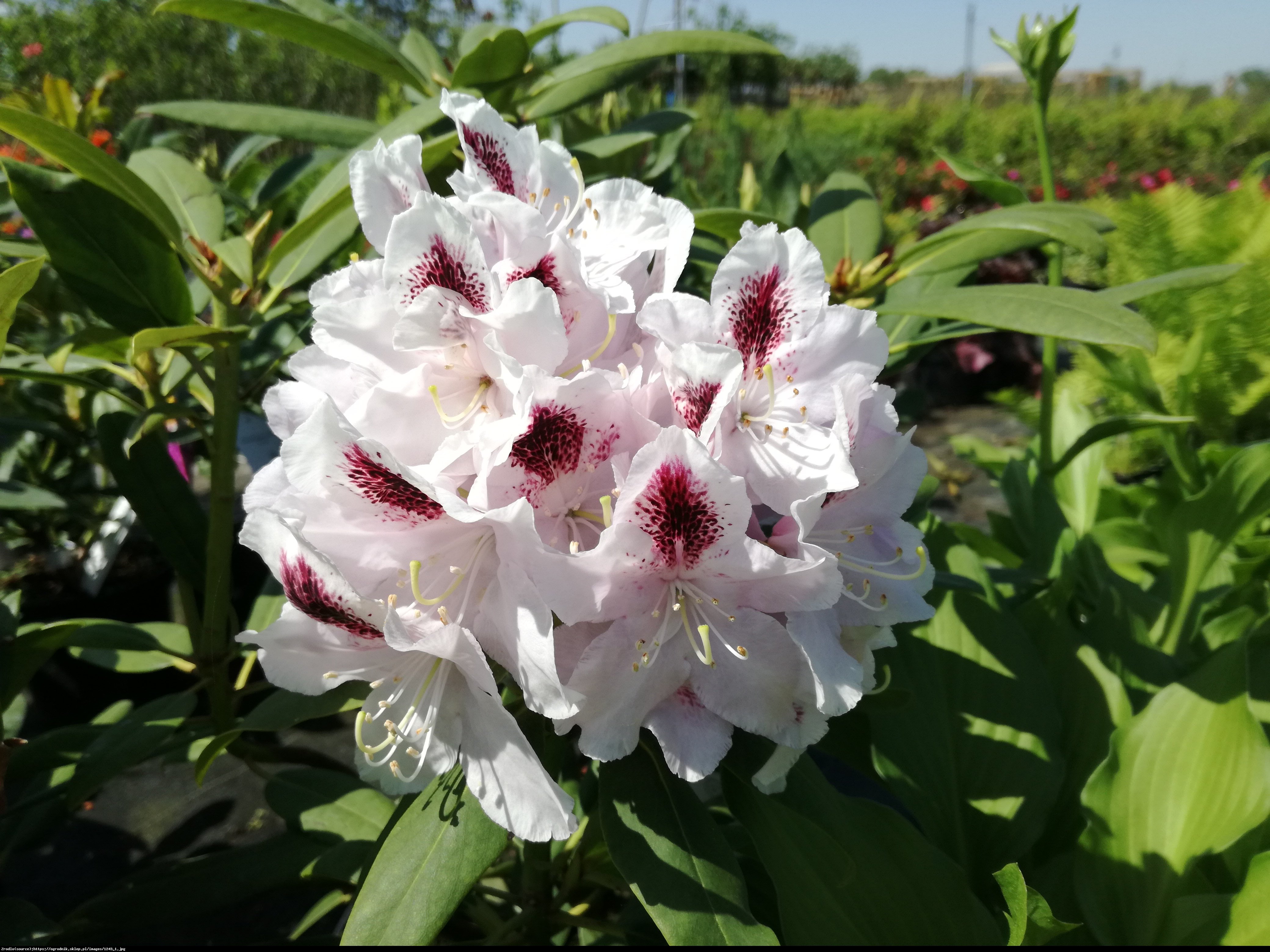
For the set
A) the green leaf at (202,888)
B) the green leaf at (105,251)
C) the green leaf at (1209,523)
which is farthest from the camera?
the green leaf at (1209,523)

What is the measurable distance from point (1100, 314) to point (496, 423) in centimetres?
61

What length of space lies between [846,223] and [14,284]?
103cm

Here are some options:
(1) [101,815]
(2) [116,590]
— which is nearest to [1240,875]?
(1) [101,815]

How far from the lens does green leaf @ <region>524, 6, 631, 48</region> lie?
3.60 feet

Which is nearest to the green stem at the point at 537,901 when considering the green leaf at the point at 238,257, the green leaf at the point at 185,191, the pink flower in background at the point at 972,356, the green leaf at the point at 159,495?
the green leaf at the point at 159,495

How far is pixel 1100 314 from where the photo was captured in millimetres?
820

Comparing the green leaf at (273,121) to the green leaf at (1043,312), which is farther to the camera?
the green leaf at (273,121)

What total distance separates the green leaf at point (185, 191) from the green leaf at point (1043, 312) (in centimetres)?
81

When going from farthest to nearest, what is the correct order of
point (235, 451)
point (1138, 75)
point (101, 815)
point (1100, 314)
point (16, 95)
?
1. point (1138, 75)
2. point (101, 815)
3. point (16, 95)
4. point (235, 451)
5. point (1100, 314)

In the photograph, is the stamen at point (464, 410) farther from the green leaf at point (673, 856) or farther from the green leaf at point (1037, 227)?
the green leaf at point (1037, 227)

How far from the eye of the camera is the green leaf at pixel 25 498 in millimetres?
1438

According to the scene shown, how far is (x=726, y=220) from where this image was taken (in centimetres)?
102

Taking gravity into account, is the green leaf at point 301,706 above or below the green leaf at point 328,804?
above

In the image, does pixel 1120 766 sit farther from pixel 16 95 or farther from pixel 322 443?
pixel 16 95
